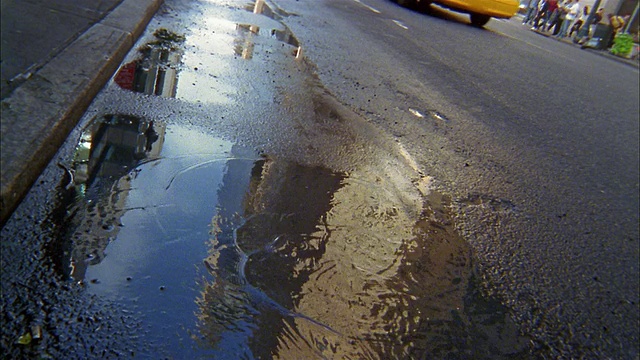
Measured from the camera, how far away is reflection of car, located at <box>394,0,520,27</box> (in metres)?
13.6

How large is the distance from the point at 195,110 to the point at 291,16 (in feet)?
18.4

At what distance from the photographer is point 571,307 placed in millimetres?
2770

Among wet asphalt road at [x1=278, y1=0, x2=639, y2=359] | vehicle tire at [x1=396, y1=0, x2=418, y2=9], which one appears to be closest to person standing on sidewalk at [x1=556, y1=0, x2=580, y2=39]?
vehicle tire at [x1=396, y1=0, x2=418, y2=9]

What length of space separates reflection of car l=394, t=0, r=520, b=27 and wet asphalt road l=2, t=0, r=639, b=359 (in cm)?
861

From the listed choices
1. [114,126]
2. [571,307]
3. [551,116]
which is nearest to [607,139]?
[551,116]

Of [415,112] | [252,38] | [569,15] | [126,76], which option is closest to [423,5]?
[252,38]

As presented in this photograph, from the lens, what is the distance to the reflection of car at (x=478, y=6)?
13.6m

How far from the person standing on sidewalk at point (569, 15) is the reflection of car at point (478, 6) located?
1091 cm

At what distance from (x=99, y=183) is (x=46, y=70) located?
104cm

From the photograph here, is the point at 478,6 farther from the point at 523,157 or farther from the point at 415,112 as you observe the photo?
the point at 523,157

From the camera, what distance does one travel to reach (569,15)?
23.8 m

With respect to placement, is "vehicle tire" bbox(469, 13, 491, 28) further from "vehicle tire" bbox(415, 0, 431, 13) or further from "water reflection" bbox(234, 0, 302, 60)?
"water reflection" bbox(234, 0, 302, 60)

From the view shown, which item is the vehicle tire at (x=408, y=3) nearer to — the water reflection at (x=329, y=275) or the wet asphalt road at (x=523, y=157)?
the wet asphalt road at (x=523, y=157)

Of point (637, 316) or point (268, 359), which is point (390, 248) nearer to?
point (268, 359)
